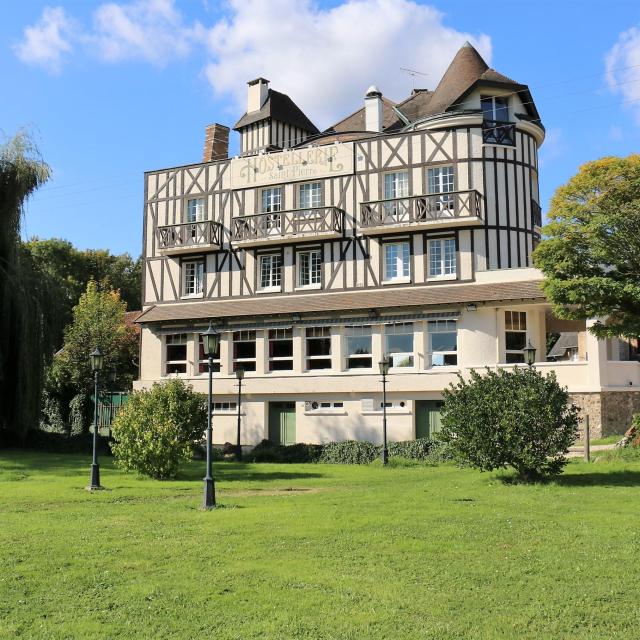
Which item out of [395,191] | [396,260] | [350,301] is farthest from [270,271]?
[395,191]

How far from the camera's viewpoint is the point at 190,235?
3225cm

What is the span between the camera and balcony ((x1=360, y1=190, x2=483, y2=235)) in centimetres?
2753

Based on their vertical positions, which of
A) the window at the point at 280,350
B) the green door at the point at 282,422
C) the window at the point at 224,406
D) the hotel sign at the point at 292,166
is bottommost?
the green door at the point at 282,422

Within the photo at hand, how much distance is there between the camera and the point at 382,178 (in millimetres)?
29625

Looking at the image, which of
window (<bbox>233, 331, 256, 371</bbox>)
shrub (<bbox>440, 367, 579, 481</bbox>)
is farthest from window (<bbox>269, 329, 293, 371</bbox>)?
shrub (<bbox>440, 367, 579, 481</bbox>)

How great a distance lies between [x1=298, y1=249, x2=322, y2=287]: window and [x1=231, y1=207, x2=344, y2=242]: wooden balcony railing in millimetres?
1048

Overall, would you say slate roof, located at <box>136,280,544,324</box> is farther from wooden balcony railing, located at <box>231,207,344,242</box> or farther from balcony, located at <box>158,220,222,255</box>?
wooden balcony railing, located at <box>231,207,344,242</box>

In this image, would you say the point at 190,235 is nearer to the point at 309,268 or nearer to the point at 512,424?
the point at 309,268

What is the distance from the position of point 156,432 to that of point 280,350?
42.0ft

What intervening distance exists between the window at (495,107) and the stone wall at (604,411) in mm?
10671

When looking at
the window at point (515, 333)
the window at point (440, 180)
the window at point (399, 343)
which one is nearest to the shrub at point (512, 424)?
the window at point (515, 333)

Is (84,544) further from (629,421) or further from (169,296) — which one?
(169,296)

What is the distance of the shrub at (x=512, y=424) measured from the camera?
15141mm

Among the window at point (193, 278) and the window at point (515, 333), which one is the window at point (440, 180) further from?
the window at point (193, 278)
